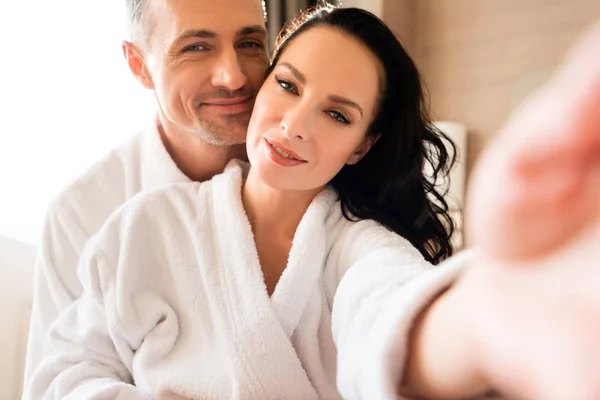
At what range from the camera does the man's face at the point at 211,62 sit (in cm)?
104

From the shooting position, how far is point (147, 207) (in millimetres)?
947

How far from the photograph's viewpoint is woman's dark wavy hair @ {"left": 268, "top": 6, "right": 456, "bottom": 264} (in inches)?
35.9

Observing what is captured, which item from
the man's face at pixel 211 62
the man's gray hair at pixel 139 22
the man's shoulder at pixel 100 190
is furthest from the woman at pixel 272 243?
the man's gray hair at pixel 139 22

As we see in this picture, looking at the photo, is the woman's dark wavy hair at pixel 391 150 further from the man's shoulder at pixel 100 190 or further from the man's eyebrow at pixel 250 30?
the man's shoulder at pixel 100 190

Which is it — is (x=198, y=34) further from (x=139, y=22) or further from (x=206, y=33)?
(x=139, y=22)

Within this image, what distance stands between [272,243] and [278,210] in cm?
6

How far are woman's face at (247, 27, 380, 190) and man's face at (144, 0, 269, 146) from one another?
0.55 ft

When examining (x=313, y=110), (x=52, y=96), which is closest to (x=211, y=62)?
(x=313, y=110)

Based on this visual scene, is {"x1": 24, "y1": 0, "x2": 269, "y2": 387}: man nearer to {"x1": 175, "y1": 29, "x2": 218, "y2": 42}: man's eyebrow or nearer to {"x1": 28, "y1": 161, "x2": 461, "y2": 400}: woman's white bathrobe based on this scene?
{"x1": 175, "y1": 29, "x2": 218, "y2": 42}: man's eyebrow

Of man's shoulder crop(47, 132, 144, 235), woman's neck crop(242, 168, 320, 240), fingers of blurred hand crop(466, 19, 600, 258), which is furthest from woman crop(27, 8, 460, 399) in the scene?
fingers of blurred hand crop(466, 19, 600, 258)

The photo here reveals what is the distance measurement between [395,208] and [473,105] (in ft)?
4.77

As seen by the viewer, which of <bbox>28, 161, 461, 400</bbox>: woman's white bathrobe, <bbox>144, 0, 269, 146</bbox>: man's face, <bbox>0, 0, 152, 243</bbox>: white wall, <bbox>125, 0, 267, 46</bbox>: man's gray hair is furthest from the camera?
<bbox>0, 0, 152, 243</bbox>: white wall

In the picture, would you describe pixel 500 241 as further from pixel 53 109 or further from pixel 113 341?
pixel 53 109

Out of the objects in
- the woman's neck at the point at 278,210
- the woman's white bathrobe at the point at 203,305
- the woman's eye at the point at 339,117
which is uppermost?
the woman's eye at the point at 339,117
